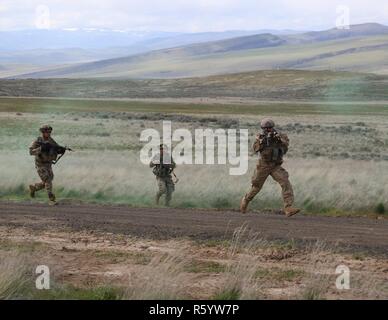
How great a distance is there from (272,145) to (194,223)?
87.5 inches

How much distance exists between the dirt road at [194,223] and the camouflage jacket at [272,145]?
1.14 m

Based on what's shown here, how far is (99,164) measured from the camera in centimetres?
2173

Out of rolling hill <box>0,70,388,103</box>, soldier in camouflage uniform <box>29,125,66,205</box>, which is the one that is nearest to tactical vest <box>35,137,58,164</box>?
soldier in camouflage uniform <box>29,125,66,205</box>

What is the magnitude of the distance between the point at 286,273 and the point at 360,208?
21.4ft

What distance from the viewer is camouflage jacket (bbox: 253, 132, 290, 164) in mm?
12781

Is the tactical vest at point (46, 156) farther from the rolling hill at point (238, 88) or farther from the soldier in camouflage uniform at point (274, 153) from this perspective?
the rolling hill at point (238, 88)

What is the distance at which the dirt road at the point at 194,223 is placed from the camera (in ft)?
34.7

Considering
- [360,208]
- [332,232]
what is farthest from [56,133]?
[332,232]

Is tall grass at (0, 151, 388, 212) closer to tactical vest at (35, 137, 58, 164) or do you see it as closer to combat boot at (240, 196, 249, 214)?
combat boot at (240, 196, 249, 214)

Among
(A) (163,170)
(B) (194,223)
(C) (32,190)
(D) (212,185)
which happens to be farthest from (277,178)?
(C) (32,190)

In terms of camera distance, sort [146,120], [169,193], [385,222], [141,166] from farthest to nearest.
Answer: [146,120], [141,166], [169,193], [385,222]

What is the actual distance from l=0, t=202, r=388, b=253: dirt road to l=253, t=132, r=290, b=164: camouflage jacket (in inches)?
44.8

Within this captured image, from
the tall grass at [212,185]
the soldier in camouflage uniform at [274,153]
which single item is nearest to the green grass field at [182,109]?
the tall grass at [212,185]
